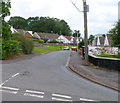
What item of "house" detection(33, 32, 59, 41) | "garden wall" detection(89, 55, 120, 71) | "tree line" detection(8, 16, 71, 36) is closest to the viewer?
"garden wall" detection(89, 55, 120, 71)

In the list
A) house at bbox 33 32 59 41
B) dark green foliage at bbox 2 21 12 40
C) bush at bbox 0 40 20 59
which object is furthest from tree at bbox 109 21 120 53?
house at bbox 33 32 59 41

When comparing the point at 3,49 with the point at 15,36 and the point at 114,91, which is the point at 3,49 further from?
the point at 114,91

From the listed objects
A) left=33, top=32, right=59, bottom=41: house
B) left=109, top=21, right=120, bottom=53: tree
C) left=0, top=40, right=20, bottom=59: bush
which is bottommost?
left=0, top=40, right=20, bottom=59: bush

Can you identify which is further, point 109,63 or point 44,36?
point 44,36

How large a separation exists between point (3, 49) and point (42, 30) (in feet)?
321

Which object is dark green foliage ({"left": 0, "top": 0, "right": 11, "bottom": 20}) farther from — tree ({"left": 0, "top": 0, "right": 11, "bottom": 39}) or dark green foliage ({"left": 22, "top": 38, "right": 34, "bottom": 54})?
dark green foliage ({"left": 22, "top": 38, "right": 34, "bottom": 54})

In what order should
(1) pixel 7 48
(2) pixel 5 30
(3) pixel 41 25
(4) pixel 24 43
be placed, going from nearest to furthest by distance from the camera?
(1) pixel 7 48 → (2) pixel 5 30 → (4) pixel 24 43 → (3) pixel 41 25

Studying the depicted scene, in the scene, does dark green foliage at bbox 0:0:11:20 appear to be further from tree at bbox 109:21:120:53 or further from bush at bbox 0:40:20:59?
tree at bbox 109:21:120:53

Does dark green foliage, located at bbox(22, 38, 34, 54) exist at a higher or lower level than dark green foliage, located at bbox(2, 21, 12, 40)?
lower

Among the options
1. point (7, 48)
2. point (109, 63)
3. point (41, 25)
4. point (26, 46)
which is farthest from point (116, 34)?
point (41, 25)

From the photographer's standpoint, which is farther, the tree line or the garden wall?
the tree line

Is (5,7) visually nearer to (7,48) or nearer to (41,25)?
(7,48)

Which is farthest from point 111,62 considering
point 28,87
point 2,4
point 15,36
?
point 15,36

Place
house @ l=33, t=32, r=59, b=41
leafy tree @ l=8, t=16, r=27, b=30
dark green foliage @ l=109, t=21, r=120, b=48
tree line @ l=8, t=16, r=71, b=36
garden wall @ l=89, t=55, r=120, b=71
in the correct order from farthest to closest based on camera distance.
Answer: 1. tree line @ l=8, t=16, r=71, b=36
2. leafy tree @ l=8, t=16, r=27, b=30
3. house @ l=33, t=32, r=59, b=41
4. dark green foliage @ l=109, t=21, r=120, b=48
5. garden wall @ l=89, t=55, r=120, b=71
